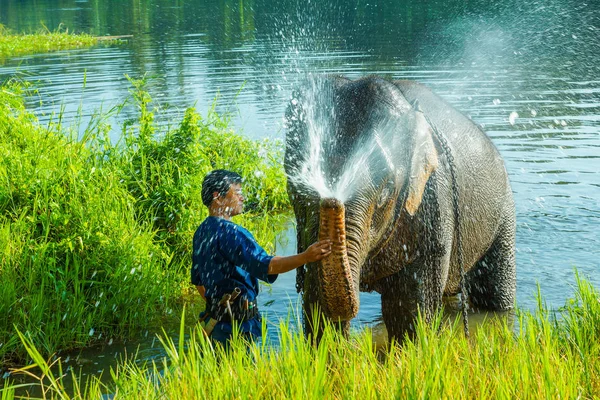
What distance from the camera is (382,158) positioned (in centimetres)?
422

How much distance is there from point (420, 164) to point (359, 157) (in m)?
0.39

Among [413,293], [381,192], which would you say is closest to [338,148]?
[381,192]

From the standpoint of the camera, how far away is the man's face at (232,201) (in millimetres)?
4242

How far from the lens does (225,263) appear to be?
4.23m

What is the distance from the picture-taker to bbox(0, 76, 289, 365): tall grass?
5.32 m

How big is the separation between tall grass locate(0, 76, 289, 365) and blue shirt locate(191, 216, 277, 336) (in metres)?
1.13

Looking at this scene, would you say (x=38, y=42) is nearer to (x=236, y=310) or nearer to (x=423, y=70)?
(x=423, y=70)

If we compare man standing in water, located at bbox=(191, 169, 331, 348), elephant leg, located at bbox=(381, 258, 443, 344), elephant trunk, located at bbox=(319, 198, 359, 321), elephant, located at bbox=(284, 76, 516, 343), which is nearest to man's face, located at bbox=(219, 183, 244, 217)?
man standing in water, located at bbox=(191, 169, 331, 348)

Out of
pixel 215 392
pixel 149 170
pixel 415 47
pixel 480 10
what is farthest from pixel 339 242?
pixel 480 10

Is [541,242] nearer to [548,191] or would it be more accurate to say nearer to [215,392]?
[548,191]

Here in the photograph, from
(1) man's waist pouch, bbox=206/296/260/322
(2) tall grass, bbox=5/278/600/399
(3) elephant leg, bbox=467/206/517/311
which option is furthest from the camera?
(3) elephant leg, bbox=467/206/517/311

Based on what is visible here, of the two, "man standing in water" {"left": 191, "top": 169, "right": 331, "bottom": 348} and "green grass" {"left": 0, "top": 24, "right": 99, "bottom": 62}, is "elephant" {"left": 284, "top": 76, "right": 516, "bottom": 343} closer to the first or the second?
"man standing in water" {"left": 191, "top": 169, "right": 331, "bottom": 348}

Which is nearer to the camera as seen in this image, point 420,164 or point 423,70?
Answer: point 420,164

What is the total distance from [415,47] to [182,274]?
17.9 m
